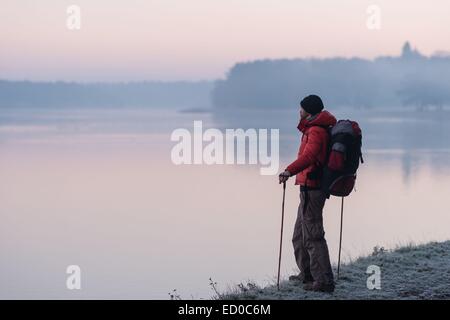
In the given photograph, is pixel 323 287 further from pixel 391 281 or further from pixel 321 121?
pixel 321 121

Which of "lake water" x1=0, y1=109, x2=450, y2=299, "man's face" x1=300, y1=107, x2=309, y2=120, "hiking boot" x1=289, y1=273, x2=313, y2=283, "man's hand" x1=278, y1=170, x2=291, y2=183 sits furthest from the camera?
"lake water" x1=0, y1=109, x2=450, y2=299

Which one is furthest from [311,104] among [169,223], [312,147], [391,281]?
[169,223]

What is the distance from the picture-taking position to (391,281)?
11.3m

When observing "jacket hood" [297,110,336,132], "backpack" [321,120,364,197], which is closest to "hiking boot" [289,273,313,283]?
"backpack" [321,120,364,197]

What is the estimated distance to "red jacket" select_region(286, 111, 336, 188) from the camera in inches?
373

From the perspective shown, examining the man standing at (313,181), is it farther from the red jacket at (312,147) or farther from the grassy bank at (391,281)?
the grassy bank at (391,281)

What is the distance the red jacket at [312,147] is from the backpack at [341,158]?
0.08 meters

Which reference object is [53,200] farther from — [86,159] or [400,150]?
[400,150]

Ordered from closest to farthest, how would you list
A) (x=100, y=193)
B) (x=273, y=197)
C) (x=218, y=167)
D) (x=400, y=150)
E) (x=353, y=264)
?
(x=353, y=264) < (x=273, y=197) < (x=100, y=193) < (x=218, y=167) < (x=400, y=150)

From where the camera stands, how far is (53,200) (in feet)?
123

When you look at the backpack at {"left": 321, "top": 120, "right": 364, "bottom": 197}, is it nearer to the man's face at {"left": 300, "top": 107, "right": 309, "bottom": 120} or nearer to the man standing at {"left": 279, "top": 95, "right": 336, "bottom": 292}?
the man standing at {"left": 279, "top": 95, "right": 336, "bottom": 292}
